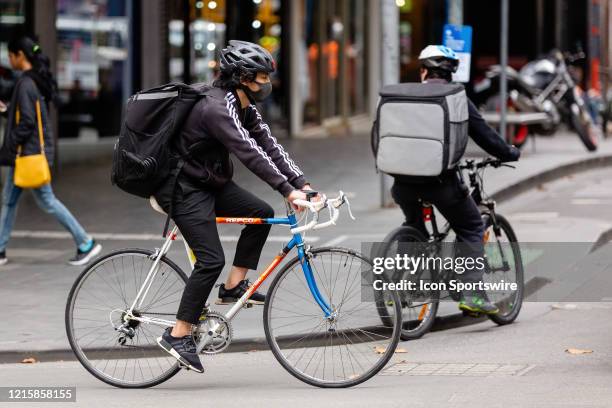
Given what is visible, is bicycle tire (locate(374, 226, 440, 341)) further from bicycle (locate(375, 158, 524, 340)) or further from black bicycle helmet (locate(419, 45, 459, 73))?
black bicycle helmet (locate(419, 45, 459, 73))

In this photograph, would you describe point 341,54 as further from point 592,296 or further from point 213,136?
point 213,136

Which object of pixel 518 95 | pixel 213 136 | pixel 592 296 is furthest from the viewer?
pixel 518 95

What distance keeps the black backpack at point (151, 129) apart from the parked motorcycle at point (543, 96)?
14.3m

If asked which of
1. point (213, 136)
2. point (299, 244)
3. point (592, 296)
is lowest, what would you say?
point (592, 296)

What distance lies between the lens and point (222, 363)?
24.7 feet

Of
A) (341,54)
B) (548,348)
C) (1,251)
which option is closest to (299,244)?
(548,348)

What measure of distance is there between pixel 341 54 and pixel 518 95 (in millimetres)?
8897

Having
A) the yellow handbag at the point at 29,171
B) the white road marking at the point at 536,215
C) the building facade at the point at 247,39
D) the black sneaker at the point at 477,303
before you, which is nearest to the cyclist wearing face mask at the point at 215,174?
the black sneaker at the point at 477,303

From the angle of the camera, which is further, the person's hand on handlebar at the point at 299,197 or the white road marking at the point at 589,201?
the white road marking at the point at 589,201

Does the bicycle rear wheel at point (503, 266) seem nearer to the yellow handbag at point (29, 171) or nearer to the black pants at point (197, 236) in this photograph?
the black pants at point (197, 236)

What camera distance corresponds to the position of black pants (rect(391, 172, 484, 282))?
8016mm

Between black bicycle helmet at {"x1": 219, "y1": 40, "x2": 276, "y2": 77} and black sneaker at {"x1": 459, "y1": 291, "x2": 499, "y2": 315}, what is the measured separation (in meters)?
2.38

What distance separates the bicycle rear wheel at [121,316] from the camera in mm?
6766

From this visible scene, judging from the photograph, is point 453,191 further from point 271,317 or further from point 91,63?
point 91,63
